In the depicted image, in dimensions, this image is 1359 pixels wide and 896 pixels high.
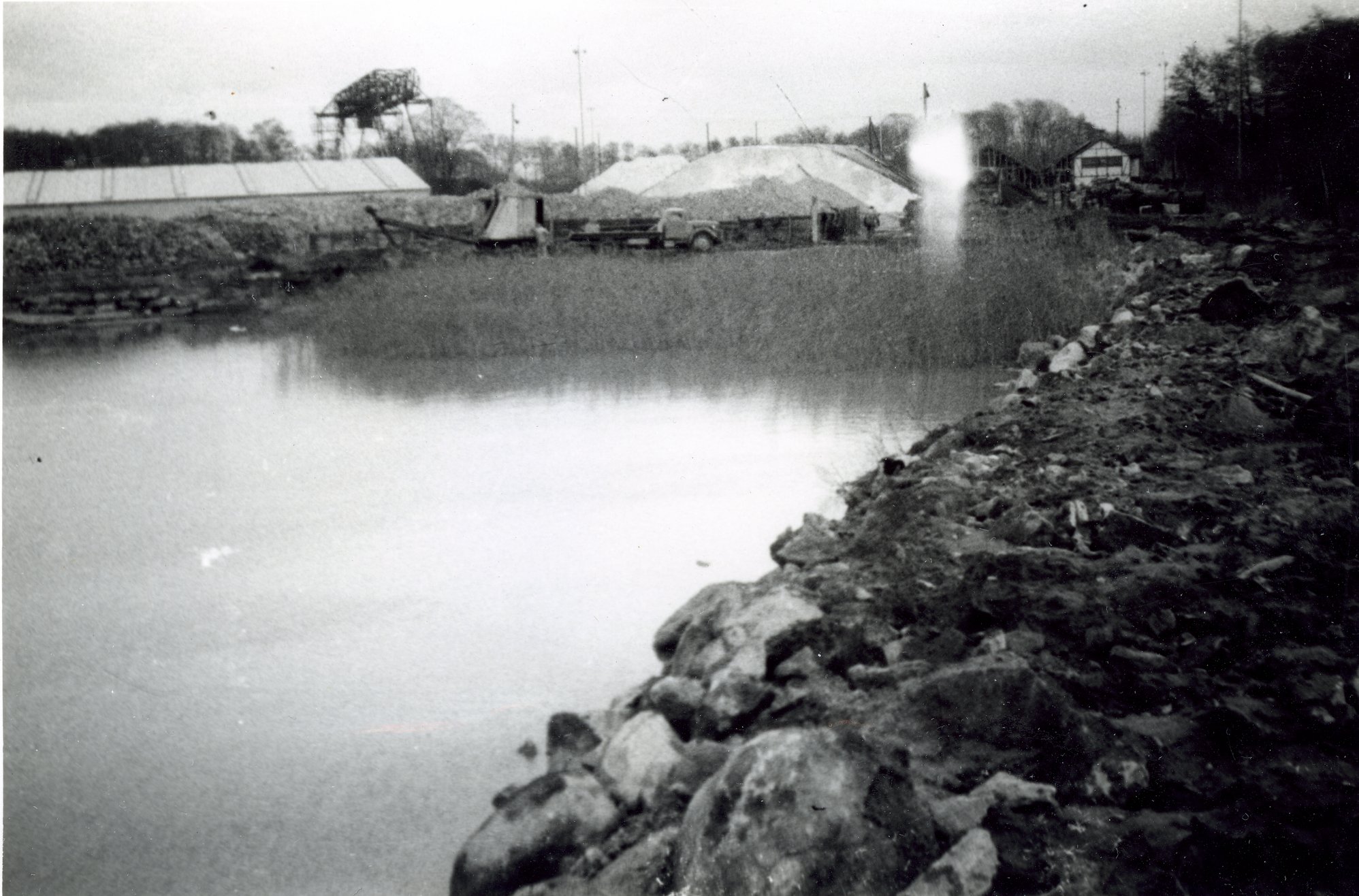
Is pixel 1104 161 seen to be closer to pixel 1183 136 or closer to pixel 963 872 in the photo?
pixel 1183 136

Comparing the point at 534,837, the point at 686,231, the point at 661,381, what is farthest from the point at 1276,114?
the point at 686,231

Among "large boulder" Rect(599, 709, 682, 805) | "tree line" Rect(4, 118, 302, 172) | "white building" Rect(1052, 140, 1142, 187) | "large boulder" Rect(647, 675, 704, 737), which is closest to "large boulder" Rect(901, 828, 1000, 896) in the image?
"large boulder" Rect(599, 709, 682, 805)

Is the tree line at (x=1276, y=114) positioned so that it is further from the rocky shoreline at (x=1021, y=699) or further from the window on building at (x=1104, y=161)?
the rocky shoreline at (x=1021, y=699)

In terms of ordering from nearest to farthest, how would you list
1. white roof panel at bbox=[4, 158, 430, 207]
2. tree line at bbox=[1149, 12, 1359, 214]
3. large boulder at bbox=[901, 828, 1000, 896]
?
1. large boulder at bbox=[901, 828, 1000, 896]
2. tree line at bbox=[1149, 12, 1359, 214]
3. white roof panel at bbox=[4, 158, 430, 207]

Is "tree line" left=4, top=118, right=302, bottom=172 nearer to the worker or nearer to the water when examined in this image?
the water

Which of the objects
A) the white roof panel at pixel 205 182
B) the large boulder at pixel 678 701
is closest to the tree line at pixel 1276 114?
the large boulder at pixel 678 701

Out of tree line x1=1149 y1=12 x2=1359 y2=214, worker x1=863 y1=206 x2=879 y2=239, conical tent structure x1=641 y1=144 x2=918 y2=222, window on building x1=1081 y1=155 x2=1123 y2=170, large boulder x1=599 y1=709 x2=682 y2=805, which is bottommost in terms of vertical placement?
large boulder x1=599 y1=709 x2=682 y2=805
